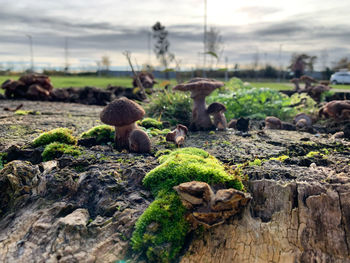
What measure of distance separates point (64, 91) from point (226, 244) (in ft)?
36.8

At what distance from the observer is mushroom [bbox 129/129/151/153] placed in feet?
13.2

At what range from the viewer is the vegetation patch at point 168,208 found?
2.44 meters

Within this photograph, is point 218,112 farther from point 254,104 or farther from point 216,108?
point 254,104

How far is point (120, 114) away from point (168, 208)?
178 cm

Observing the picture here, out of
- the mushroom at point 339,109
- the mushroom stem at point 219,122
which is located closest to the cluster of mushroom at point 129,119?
the mushroom stem at point 219,122

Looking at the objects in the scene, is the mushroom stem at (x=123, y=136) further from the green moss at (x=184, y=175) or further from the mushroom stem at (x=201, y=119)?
the mushroom stem at (x=201, y=119)

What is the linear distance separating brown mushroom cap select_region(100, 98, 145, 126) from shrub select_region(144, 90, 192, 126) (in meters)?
2.95

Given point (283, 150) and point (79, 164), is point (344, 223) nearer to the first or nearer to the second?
point (283, 150)

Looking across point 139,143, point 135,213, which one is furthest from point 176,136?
point 135,213

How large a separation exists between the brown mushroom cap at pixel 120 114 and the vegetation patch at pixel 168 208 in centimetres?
106

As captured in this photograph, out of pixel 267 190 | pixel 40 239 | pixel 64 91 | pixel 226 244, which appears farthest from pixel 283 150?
pixel 64 91

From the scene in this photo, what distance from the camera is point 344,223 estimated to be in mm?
2580

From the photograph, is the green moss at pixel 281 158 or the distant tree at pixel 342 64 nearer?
the green moss at pixel 281 158

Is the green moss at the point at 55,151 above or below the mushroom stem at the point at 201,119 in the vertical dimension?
below
